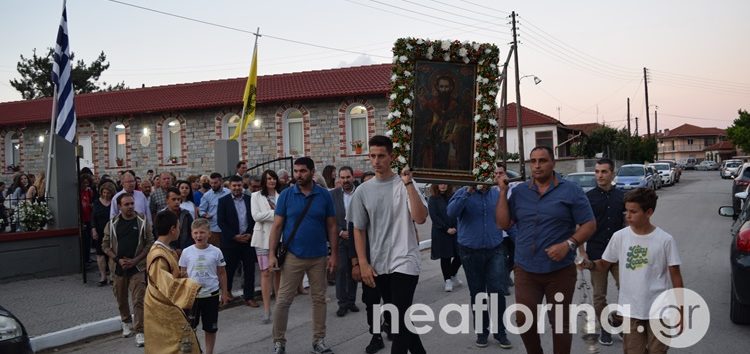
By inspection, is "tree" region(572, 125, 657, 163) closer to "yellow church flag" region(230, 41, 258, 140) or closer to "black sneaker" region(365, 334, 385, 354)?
"yellow church flag" region(230, 41, 258, 140)

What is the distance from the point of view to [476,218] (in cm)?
677

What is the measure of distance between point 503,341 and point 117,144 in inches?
1117

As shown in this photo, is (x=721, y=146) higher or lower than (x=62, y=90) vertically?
higher

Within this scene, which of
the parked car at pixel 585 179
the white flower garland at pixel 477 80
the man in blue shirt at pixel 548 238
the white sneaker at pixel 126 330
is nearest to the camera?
the man in blue shirt at pixel 548 238

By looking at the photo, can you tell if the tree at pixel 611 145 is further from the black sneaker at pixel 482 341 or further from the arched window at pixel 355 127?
the black sneaker at pixel 482 341

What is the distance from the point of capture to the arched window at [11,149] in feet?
106

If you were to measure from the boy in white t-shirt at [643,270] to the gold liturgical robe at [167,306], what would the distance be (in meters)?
3.39

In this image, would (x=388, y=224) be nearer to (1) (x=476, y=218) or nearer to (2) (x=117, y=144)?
(1) (x=476, y=218)

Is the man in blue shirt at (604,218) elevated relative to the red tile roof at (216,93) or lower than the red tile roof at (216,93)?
lower

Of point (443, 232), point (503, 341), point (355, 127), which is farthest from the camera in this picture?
point (355, 127)

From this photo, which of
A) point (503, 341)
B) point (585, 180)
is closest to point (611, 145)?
point (585, 180)

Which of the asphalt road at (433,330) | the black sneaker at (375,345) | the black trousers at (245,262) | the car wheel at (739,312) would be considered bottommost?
the asphalt road at (433,330)

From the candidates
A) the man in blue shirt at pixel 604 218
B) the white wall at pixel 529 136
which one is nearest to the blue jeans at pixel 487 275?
the man in blue shirt at pixel 604 218

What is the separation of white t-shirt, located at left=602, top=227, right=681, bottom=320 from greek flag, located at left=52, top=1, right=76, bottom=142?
10.9 metres
